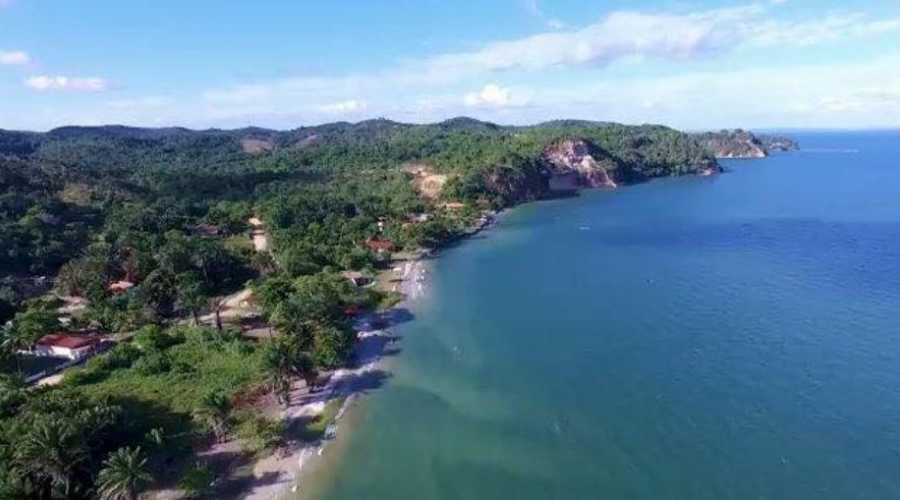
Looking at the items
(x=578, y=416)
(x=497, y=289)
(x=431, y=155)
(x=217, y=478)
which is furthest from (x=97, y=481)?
(x=431, y=155)

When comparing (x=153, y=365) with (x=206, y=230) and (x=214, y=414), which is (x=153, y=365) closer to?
(x=214, y=414)

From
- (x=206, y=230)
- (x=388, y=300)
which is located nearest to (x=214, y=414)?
(x=388, y=300)

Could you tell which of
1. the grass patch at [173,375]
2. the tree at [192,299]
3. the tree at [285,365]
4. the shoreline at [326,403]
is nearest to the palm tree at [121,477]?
the shoreline at [326,403]

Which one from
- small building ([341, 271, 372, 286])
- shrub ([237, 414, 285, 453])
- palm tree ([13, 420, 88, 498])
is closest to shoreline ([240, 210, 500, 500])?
shrub ([237, 414, 285, 453])

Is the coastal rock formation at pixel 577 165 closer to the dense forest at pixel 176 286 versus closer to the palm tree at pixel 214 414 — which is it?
the dense forest at pixel 176 286

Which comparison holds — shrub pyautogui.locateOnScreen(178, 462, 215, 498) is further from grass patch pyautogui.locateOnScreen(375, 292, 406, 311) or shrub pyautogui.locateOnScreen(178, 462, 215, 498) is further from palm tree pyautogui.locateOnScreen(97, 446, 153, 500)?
grass patch pyautogui.locateOnScreen(375, 292, 406, 311)

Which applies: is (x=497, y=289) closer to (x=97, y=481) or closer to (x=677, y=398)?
(x=677, y=398)

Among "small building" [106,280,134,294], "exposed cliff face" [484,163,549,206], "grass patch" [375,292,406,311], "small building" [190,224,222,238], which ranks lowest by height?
"grass patch" [375,292,406,311]
